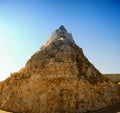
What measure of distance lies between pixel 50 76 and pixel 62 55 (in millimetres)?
3347

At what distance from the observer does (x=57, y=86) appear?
21.4 meters

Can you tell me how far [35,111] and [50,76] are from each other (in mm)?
4240

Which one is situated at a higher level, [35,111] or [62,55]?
[62,55]

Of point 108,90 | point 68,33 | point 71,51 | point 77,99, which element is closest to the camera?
point 77,99

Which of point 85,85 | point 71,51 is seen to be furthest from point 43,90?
point 71,51

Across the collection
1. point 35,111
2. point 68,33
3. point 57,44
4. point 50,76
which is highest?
point 68,33

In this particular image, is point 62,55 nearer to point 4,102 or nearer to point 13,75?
point 13,75

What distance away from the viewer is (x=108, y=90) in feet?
77.2

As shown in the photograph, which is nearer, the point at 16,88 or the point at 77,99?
the point at 77,99

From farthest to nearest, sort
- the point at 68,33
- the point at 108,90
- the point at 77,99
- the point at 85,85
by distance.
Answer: the point at 68,33 → the point at 108,90 → the point at 85,85 → the point at 77,99

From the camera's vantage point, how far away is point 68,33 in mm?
30000

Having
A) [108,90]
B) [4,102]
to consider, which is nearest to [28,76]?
[4,102]

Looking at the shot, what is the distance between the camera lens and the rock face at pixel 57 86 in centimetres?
2058

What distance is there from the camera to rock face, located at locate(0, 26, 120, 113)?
20578mm
